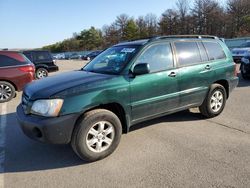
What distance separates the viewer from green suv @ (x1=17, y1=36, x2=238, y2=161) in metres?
3.85

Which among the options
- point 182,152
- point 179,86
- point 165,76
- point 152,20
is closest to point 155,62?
point 165,76

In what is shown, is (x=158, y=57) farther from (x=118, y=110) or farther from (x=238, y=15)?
(x=238, y=15)

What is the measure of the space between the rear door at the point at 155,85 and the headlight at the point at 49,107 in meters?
1.22

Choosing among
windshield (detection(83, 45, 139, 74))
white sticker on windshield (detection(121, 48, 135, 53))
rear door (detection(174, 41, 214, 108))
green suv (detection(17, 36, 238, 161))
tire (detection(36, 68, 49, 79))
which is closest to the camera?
green suv (detection(17, 36, 238, 161))

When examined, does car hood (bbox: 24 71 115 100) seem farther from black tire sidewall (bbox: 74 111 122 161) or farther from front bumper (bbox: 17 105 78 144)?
black tire sidewall (bbox: 74 111 122 161)

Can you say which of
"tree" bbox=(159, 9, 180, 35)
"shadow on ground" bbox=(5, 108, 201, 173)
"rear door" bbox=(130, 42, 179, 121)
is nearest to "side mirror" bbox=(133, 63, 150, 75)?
"rear door" bbox=(130, 42, 179, 121)

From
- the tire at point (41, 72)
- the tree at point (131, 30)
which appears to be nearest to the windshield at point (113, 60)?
the tire at point (41, 72)

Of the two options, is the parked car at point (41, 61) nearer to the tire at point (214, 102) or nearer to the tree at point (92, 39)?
the tire at point (214, 102)

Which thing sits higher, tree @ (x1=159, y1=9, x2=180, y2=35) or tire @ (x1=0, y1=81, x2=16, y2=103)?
tree @ (x1=159, y1=9, x2=180, y2=35)

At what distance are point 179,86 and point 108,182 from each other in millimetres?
2368

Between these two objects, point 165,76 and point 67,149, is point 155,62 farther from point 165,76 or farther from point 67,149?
point 67,149

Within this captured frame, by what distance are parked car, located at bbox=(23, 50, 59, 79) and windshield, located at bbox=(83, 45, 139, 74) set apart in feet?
37.0

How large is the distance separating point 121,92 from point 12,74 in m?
5.98

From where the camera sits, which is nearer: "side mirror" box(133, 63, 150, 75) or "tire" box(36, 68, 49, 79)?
"side mirror" box(133, 63, 150, 75)
